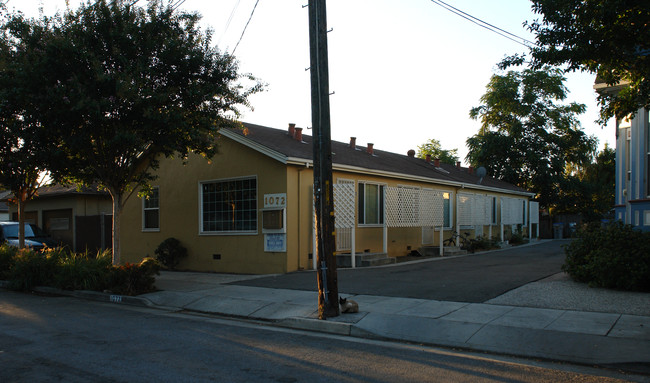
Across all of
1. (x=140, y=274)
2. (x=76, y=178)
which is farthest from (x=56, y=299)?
(x=76, y=178)

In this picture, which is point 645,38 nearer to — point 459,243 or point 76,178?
point 76,178

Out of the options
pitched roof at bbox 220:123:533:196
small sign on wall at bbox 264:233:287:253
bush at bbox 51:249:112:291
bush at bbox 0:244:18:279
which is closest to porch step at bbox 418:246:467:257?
pitched roof at bbox 220:123:533:196

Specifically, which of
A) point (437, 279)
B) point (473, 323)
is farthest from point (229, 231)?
point (473, 323)

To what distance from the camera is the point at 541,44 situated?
8.37m

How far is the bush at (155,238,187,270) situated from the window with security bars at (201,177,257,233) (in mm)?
1068

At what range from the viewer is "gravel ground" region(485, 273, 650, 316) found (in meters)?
8.59

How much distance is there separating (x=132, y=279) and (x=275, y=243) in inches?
170

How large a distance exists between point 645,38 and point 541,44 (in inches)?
56.4

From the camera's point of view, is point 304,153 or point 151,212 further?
point 151,212

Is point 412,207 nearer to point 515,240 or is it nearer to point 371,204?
point 371,204

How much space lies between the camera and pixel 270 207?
15344mm

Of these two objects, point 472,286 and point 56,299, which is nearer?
point 472,286

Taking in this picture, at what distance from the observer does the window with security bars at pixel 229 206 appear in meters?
16.2

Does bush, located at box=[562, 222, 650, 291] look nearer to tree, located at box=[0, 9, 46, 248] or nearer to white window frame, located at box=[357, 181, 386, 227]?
white window frame, located at box=[357, 181, 386, 227]
